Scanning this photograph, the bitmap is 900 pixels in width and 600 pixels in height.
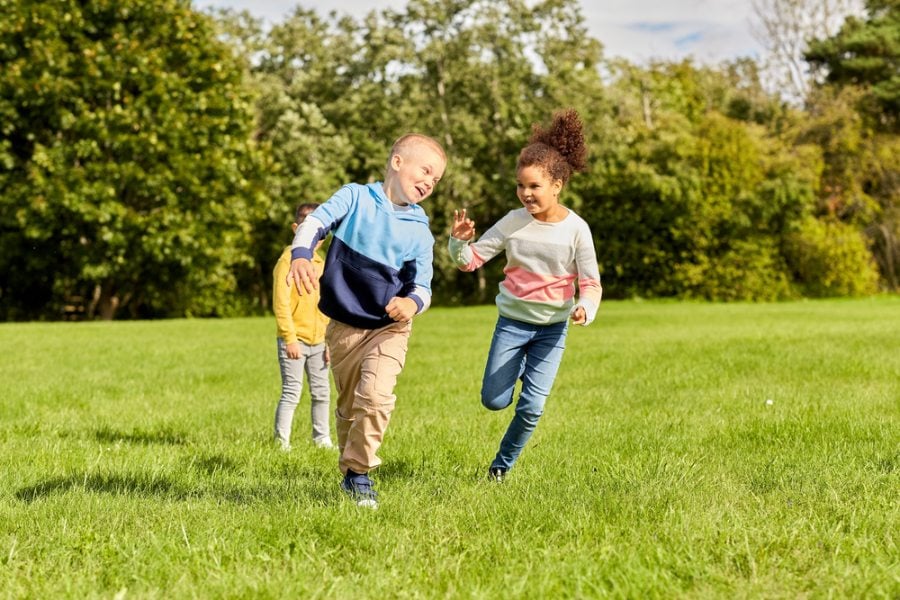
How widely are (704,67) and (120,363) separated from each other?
4088cm

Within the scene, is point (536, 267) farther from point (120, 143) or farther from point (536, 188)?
point (120, 143)

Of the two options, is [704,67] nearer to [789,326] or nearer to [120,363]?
[789,326]

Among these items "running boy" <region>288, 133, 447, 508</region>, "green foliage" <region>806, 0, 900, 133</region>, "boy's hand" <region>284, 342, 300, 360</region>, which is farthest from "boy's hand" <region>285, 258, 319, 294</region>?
"green foliage" <region>806, 0, 900, 133</region>

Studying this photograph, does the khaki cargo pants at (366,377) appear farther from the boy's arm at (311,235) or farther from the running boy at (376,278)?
the boy's arm at (311,235)

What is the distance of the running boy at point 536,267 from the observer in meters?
5.52

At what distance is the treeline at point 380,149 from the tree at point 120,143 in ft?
0.26

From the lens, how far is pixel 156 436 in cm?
780

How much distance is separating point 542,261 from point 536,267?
0.17 feet

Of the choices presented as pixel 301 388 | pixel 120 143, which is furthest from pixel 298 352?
pixel 120 143

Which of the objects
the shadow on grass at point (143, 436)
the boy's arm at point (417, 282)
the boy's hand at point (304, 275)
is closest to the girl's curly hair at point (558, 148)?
the boy's arm at point (417, 282)

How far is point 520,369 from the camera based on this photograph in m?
5.82

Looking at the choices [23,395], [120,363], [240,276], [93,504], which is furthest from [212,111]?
[93,504]

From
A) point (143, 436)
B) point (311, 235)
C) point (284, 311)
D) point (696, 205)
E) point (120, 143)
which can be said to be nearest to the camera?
point (311, 235)

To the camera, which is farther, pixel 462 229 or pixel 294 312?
pixel 294 312
